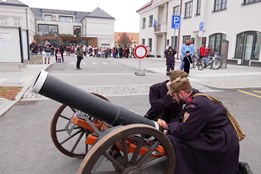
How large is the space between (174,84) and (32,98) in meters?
5.43

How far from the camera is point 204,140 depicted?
2412 mm

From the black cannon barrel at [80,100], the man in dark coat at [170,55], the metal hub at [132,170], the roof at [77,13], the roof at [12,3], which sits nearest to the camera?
the black cannon barrel at [80,100]

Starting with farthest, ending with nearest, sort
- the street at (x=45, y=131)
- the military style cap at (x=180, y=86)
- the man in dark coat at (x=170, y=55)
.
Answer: the man in dark coat at (x=170, y=55) → the street at (x=45, y=131) → the military style cap at (x=180, y=86)

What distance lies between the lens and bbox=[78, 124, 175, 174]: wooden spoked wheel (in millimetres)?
2059

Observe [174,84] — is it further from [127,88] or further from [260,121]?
[127,88]

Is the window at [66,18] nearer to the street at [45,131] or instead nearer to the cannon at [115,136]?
the street at [45,131]

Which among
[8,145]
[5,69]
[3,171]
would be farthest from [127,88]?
[5,69]

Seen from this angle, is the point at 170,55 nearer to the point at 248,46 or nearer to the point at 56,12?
the point at 248,46

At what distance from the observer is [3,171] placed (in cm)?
305

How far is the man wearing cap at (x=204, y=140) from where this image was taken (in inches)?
92.3

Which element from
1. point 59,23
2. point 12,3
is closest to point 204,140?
point 12,3

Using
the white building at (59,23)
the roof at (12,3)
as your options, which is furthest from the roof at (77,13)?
the roof at (12,3)

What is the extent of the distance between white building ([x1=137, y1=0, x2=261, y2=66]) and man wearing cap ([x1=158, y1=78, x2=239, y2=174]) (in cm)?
1230

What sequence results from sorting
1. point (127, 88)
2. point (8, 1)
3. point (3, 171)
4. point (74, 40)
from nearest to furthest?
point (3, 171)
point (127, 88)
point (8, 1)
point (74, 40)
